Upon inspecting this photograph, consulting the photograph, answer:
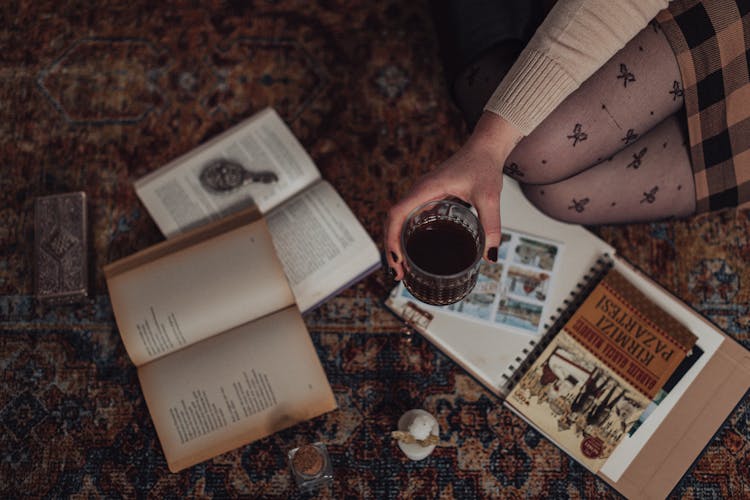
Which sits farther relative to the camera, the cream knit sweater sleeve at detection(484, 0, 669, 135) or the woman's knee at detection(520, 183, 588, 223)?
the woman's knee at detection(520, 183, 588, 223)

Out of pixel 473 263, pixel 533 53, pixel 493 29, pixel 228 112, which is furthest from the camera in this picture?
pixel 228 112

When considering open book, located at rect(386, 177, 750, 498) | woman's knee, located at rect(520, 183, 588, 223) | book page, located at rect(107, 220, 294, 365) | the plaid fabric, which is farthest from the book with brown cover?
book page, located at rect(107, 220, 294, 365)

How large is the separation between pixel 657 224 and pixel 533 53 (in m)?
0.63

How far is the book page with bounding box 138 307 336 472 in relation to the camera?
1135 mm

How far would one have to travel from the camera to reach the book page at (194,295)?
3.74 feet

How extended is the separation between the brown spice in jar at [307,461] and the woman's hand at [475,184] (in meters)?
0.39

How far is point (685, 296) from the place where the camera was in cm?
131

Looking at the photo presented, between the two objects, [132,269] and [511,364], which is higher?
[511,364]

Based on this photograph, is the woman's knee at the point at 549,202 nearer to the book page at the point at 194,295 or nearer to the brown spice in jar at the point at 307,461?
the book page at the point at 194,295

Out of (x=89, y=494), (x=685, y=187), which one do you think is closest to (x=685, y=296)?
(x=685, y=187)

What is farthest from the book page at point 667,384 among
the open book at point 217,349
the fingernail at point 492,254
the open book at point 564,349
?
the open book at point 217,349

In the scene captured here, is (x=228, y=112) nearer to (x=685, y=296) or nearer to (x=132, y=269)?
(x=132, y=269)

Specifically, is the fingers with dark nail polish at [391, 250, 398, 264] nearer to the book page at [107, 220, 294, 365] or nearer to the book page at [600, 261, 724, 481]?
the book page at [107, 220, 294, 365]

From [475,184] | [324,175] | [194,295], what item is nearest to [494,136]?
[475,184]
